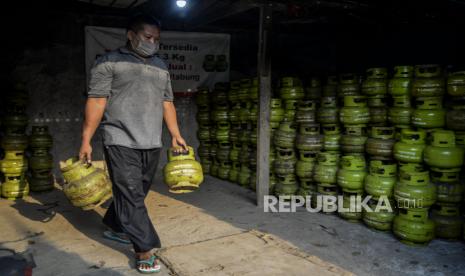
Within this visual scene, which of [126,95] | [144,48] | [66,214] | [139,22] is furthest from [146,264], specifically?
[66,214]

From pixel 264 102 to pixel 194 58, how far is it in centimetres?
348

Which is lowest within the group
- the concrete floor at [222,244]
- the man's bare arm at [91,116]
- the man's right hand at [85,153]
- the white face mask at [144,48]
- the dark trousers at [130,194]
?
the concrete floor at [222,244]

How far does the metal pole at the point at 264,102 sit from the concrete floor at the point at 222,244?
46 centimetres

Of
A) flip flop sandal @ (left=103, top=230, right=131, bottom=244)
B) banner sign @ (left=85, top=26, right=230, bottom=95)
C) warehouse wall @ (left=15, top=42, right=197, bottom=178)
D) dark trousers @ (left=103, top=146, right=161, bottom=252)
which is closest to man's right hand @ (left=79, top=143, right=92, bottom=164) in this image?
dark trousers @ (left=103, top=146, right=161, bottom=252)

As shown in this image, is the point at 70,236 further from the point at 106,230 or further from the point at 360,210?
the point at 360,210

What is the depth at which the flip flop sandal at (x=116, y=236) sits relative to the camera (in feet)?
15.2

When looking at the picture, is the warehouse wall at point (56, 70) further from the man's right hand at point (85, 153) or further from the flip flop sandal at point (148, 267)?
the flip flop sandal at point (148, 267)

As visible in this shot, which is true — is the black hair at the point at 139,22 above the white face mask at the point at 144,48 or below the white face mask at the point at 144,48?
above

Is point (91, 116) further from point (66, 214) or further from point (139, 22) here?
point (66, 214)

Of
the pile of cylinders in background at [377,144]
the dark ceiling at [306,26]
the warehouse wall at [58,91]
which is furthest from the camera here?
the warehouse wall at [58,91]

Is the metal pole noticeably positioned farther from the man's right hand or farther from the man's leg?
the man's right hand

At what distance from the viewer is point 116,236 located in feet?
15.5

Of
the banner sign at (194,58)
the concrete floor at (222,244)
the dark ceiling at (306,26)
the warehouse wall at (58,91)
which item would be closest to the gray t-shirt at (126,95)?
the concrete floor at (222,244)

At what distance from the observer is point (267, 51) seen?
6066 mm
